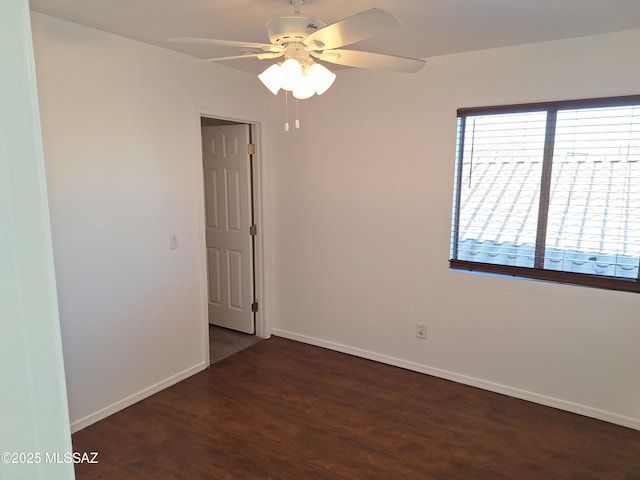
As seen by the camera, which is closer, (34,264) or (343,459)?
(34,264)

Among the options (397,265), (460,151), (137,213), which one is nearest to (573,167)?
(460,151)

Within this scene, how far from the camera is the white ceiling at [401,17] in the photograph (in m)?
2.06

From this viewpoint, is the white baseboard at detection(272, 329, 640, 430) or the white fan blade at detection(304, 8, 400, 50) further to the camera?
the white baseboard at detection(272, 329, 640, 430)

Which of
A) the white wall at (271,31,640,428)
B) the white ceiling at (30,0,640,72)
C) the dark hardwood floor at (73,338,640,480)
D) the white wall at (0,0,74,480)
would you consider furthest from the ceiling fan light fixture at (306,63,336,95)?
the dark hardwood floor at (73,338,640,480)

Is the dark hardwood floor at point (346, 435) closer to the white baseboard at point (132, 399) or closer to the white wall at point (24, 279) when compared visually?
the white baseboard at point (132, 399)

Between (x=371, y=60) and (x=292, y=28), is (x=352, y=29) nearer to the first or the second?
(x=292, y=28)

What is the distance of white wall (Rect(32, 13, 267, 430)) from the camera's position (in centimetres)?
239

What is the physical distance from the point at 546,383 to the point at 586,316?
0.56 meters

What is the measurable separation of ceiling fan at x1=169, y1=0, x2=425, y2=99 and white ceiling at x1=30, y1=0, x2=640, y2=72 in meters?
0.33

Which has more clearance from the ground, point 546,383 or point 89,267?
point 89,267

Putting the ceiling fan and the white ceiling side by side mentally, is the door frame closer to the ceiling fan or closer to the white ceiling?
the white ceiling

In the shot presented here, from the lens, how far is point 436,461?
2.33 metres

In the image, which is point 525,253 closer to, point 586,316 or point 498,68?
point 586,316

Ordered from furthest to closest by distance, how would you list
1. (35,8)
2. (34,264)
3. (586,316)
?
(586,316) < (35,8) < (34,264)
